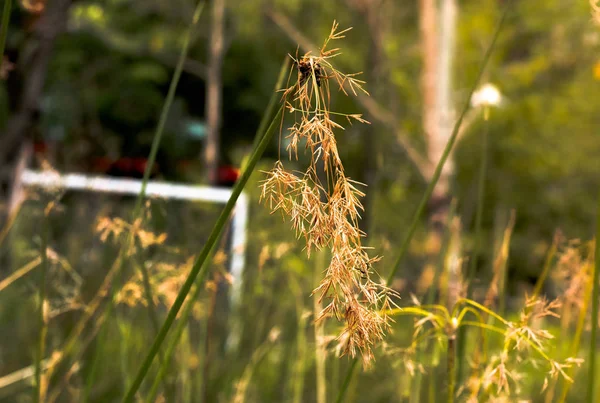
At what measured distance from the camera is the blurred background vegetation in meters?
2.19

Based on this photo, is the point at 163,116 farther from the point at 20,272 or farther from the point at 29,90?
the point at 29,90

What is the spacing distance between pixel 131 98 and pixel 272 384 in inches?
545

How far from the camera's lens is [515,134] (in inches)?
465

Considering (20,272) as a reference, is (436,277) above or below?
above

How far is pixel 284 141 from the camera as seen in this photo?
11828 mm

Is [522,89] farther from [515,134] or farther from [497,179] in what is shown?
[497,179]

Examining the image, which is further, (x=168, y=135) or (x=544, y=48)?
(x=168, y=135)

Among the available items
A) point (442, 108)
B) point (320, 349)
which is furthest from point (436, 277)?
point (442, 108)

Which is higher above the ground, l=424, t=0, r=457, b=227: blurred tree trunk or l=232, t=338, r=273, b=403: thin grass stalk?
l=424, t=0, r=457, b=227: blurred tree trunk

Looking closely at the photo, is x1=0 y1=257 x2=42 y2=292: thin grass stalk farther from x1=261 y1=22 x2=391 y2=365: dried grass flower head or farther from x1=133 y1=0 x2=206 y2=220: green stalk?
x1=261 y1=22 x2=391 y2=365: dried grass flower head

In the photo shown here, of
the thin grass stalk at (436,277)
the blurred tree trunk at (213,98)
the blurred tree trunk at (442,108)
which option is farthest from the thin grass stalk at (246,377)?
the blurred tree trunk at (213,98)

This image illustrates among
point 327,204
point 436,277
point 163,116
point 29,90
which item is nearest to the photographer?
point 327,204

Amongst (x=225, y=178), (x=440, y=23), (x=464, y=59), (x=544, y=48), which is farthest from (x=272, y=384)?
(x=225, y=178)

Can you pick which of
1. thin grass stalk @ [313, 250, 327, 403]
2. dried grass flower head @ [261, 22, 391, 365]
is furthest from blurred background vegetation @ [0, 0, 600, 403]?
dried grass flower head @ [261, 22, 391, 365]
